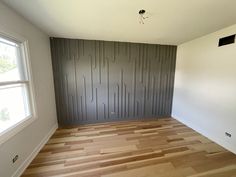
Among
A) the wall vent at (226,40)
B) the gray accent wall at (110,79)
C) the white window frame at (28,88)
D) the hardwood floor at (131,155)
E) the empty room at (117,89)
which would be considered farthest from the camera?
the gray accent wall at (110,79)

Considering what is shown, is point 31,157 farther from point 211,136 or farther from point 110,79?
point 211,136

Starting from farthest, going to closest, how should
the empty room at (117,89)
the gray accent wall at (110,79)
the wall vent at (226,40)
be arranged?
1. the gray accent wall at (110,79)
2. the wall vent at (226,40)
3. the empty room at (117,89)

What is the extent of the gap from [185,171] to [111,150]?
1202mm

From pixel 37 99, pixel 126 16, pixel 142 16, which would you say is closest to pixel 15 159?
pixel 37 99

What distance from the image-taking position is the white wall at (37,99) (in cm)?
143

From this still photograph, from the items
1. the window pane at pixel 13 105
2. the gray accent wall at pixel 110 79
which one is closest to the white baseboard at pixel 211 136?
the gray accent wall at pixel 110 79

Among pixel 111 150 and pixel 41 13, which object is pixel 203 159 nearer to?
pixel 111 150

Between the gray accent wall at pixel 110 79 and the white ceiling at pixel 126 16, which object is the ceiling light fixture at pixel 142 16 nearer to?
the white ceiling at pixel 126 16

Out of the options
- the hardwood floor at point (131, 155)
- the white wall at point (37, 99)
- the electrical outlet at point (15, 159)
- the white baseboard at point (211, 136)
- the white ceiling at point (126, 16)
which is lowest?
the hardwood floor at point (131, 155)

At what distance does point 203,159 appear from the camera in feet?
6.32

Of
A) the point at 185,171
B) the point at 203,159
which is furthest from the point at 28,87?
the point at 203,159

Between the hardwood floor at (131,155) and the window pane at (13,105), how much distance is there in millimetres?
768

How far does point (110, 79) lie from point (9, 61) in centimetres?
204

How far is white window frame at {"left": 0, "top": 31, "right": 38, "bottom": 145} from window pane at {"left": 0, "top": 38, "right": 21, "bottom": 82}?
0.07 metres
